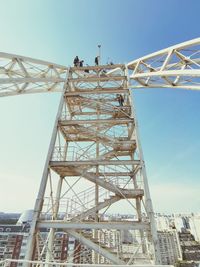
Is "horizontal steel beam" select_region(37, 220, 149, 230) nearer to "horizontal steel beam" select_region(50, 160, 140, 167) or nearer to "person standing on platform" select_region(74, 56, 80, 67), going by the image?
"horizontal steel beam" select_region(50, 160, 140, 167)

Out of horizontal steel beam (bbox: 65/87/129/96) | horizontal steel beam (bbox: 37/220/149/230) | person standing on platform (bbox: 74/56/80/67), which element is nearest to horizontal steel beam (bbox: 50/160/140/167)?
horizontal steel beam (bbox: 37/220/149/230)

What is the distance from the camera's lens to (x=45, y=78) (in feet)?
44.0

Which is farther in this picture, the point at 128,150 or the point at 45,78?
the point at 45,78

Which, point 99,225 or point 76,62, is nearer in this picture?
point 99,225

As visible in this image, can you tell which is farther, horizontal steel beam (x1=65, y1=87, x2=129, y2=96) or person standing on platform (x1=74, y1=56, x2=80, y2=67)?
person standing on platform (x1=74, y1=56, x2=80, y2=67)

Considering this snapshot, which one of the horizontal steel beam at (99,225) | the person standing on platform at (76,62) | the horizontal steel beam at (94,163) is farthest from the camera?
the person standing on platform at (76,62)

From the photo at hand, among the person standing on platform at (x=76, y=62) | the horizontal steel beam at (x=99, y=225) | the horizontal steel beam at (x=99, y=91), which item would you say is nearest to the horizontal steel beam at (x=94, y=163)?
the horizontal steel beam at (x=99, y=225)

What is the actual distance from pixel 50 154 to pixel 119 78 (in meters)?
7.19

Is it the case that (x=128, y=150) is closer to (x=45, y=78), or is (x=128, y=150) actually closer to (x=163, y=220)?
(x=45, y=78)

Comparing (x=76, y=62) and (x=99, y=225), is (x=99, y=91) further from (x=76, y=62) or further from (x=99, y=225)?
(x=99, y=225)

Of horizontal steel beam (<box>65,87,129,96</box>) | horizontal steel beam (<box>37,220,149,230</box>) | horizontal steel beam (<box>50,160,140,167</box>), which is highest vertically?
horizontal steel beam (<box>65,87,129,96</box>)

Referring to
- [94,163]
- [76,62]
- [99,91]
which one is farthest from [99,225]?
[76,62]

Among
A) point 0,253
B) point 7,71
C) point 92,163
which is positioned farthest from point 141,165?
point 0,253

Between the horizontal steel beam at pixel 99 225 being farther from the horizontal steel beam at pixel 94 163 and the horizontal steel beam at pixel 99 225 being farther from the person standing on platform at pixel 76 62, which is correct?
the person standing on platform at pixel 76 62
